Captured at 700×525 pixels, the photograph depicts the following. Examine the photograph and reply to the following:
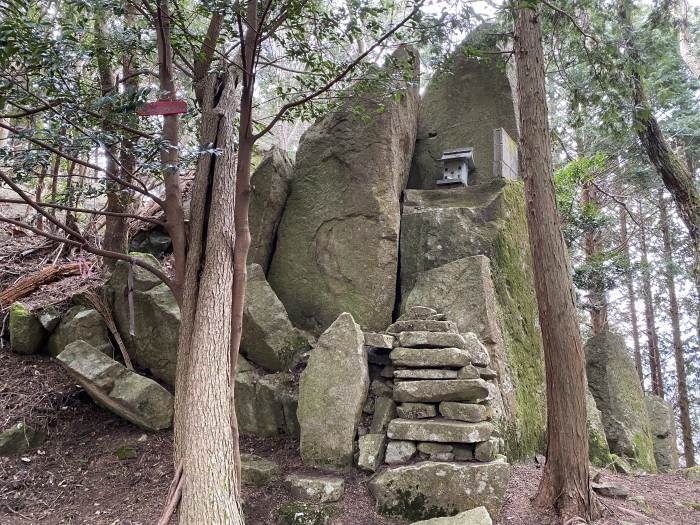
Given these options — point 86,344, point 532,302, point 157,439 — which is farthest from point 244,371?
point 532,302

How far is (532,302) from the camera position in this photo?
623cm

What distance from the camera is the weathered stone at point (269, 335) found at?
5.46m

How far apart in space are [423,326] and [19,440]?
13.7 feet

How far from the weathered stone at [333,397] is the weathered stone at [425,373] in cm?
36

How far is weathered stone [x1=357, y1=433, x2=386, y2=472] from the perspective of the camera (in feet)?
13.6

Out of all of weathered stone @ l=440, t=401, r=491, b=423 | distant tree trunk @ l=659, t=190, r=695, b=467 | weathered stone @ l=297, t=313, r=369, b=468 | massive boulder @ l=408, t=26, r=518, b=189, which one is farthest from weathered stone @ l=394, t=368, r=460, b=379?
distant tree trunk @ l=659, t=190, r=695, b=467

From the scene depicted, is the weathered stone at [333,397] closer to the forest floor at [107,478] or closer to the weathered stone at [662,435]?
the forest floor at [107,478]

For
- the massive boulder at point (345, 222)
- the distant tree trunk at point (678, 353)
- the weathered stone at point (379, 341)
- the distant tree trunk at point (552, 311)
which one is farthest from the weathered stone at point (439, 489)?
the distant tree trunk at point (678, 353)

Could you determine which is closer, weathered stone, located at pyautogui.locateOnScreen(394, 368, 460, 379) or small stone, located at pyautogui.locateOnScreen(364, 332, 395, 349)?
weathered stone, located at pyautogui.locateOnScreen(394, 368, 460, 379)

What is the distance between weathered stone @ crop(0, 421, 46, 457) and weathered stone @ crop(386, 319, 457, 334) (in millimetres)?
3756

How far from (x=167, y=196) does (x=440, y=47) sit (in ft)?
10.3

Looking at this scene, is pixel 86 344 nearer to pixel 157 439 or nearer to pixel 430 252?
pixel 157 439

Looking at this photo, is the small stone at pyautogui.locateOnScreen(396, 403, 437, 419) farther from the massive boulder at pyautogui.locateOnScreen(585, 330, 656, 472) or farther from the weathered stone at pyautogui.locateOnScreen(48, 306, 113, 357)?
the massive boulder at pyautogui.locateOnScreen(585, 330, 656, 472)

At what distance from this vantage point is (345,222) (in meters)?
6.19
